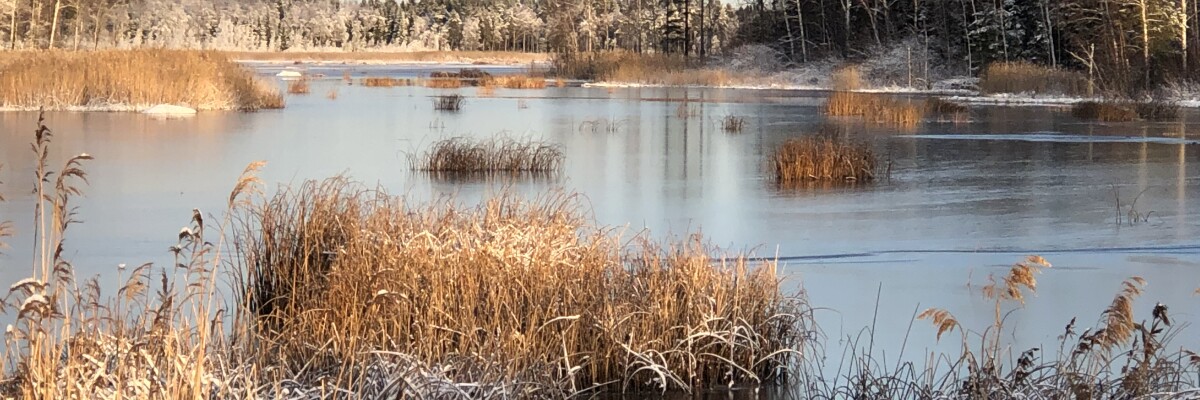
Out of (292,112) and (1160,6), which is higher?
(1160,6)

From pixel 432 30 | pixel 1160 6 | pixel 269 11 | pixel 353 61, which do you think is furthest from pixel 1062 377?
pixel 269 11

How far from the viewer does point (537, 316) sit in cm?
549

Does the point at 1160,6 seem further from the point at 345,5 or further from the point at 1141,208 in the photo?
the point at 345,5

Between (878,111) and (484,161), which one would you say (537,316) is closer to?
(484,161)

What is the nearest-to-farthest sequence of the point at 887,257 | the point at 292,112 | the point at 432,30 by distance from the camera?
the point at 887,257 < the point at 292,112 < the point at 432,30

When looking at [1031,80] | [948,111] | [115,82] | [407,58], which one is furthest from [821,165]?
[407,58]

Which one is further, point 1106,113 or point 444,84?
point 444,84

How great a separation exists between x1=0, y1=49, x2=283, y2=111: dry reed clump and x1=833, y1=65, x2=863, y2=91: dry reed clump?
22.4 meters

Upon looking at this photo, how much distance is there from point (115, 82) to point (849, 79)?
81.7ft

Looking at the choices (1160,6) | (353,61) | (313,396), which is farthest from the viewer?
(353,61)

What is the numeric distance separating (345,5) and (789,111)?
133409mm

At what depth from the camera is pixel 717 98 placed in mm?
36656

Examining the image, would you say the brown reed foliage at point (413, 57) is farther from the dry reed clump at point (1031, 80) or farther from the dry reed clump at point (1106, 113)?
the dry reed clump at point (1106, 113)

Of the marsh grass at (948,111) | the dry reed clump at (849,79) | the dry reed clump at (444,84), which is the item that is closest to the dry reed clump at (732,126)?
the marsh grass at (948,111)
